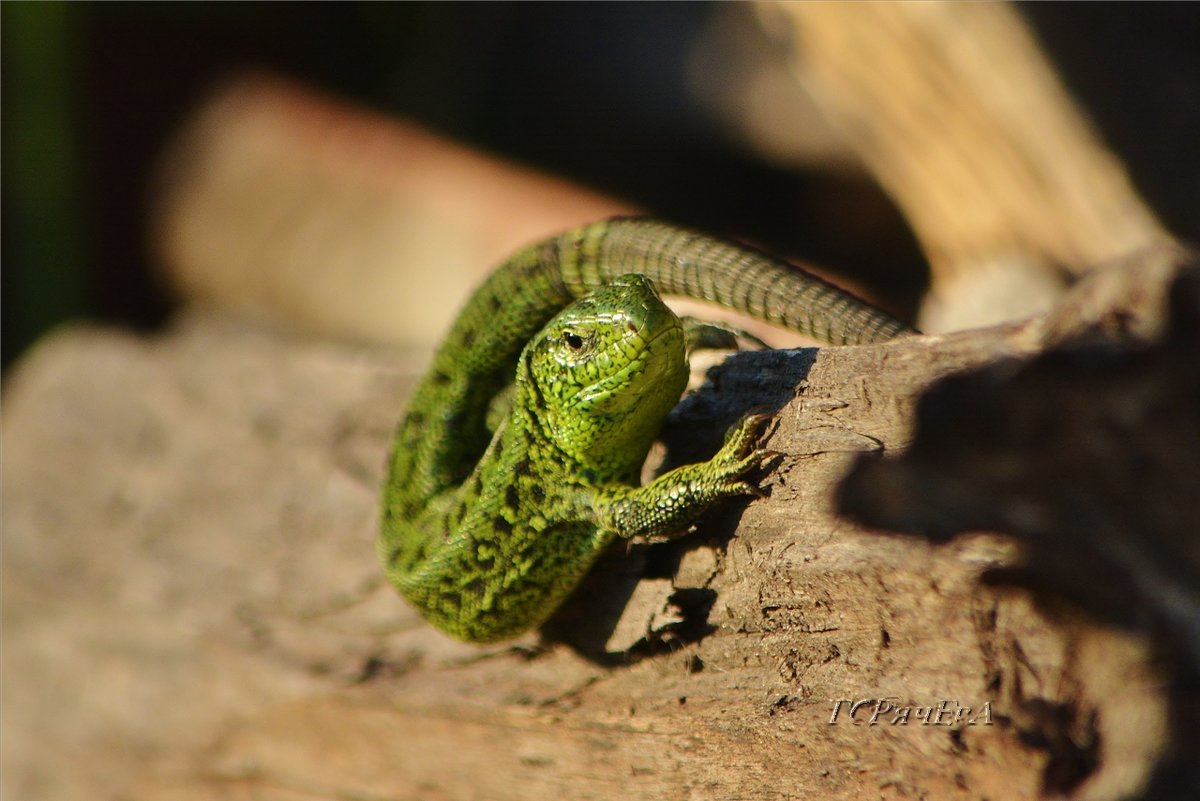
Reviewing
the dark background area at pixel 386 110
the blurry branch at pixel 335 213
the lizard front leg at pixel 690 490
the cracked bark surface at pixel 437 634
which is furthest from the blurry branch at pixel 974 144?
the lizard front leg at pixel 690 490

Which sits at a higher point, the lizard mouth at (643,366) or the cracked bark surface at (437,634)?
the lizard mouth at (643,366)

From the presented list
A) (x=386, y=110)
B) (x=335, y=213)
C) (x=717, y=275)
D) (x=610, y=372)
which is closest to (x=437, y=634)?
(x=610, y=372)

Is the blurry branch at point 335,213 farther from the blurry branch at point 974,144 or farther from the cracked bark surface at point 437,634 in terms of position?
the blurry branch at point 974,144

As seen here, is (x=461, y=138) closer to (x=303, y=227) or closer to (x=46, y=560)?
(x=303, y=227)

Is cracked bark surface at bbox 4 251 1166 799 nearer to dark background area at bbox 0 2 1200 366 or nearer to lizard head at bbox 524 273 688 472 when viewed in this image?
lizard head at bbox 524 273 688 472

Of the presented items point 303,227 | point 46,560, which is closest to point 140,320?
point 303,227

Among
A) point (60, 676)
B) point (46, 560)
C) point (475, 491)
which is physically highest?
point (475, 491)
